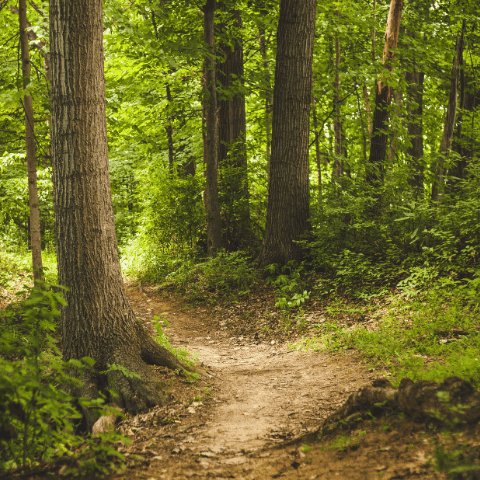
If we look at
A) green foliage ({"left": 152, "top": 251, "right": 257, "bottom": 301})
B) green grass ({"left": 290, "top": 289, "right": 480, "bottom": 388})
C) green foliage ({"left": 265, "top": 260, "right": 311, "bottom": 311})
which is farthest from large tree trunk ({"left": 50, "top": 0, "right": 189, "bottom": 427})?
green foliage ({"left": 152, "top": 251, "right": 257, "bottom": 301})

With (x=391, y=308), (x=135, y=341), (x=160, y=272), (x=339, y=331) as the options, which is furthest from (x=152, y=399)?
(x=160, y=272)

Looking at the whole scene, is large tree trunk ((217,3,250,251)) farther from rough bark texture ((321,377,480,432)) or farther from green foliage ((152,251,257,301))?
rough bark texture ((321,377,480,432))

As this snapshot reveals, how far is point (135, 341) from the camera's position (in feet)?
16.0

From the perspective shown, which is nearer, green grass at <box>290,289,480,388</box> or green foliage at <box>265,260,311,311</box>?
green grass at <box>290,289,480,388</box>

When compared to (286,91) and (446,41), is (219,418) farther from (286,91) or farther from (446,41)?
(446,41)

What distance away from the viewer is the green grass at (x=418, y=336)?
4266 mm

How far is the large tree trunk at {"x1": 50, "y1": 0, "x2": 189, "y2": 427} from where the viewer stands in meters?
4.38

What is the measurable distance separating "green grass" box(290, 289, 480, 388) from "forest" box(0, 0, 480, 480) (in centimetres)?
4

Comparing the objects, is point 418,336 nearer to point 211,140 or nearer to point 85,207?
point 85,207

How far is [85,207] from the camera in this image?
4.46 meters

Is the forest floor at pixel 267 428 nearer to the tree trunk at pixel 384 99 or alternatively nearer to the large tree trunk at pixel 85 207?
the large tree trunk at pixel 85 207

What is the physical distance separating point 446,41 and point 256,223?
8.21 metres

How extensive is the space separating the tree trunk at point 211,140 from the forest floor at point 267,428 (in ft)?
14.5

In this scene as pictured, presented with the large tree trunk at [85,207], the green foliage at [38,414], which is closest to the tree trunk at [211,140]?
the large tree trunk at [85,207]
